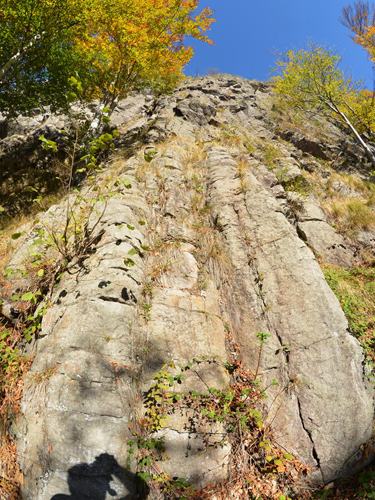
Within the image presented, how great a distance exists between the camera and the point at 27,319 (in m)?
4.17

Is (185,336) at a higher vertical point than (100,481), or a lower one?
higher

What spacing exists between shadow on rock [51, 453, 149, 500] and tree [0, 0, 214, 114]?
401 inches

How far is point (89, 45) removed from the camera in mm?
11016

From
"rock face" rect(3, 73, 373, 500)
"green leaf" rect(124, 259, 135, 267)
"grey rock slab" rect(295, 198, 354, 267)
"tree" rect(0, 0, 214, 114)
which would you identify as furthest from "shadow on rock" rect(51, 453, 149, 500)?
"tree" rect(0, 0, 214, 114)

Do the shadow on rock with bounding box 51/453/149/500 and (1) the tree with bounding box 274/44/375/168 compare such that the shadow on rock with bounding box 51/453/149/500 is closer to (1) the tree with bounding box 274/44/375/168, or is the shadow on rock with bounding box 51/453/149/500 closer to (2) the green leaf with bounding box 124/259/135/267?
(2) the green leaf with bounding box 124/259/135/267

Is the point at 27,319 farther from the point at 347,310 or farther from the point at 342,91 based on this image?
the point at 342,91

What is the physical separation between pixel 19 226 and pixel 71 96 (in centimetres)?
666

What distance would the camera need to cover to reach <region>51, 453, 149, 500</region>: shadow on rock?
2754 mm

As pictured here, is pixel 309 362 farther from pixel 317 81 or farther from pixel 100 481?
pixel 317 81

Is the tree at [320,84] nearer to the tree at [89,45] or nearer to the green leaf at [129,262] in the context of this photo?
the tree at [89,45]

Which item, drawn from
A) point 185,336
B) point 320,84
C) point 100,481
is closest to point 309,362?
point 185,336

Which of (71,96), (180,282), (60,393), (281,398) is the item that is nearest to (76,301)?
(60,393)

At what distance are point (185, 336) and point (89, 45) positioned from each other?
43.4 feet

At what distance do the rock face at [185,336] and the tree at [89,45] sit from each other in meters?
6.16
